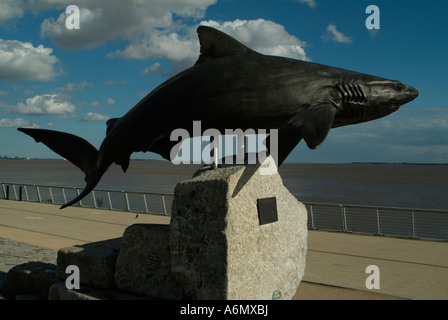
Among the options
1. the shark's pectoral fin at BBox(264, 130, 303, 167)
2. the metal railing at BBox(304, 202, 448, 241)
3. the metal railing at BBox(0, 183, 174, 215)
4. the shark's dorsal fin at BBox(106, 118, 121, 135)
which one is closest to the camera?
the shark's pectoral fin at BBox(264, 130, 303, 167)

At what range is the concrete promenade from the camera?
7.32 m

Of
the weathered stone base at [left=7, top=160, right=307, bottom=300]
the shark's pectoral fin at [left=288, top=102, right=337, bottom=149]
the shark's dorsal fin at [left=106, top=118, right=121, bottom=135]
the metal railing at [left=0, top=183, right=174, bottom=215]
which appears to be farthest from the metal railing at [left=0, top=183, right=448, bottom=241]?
the shark's dorsal fin at [left=106, top=118, right=121, bottom=135]

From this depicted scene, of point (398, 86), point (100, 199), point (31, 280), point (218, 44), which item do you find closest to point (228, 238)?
point (218, 44)

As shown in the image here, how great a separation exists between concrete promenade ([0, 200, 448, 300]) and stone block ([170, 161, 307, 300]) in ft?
6.18

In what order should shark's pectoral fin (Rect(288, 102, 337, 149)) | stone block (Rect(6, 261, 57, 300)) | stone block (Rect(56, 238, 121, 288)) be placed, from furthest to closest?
stone block (Rect(6, 261, 57, 300))
stone block (Rect(56, 238, 121, 288))
shark's pectoral fin (Rect(288, 102, 337, 149))

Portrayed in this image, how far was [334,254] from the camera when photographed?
10219mm

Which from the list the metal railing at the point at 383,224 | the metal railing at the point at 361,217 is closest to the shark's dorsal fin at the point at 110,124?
the metal railing at the point at 361,217

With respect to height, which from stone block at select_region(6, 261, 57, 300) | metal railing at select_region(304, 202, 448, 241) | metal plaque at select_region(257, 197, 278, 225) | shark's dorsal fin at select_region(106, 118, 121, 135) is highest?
shark's dorsal fin at select_region(106, 118, 121, 135)

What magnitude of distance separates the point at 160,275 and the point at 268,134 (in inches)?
97.3

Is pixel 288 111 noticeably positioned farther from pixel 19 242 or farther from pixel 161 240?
pixel 19 242

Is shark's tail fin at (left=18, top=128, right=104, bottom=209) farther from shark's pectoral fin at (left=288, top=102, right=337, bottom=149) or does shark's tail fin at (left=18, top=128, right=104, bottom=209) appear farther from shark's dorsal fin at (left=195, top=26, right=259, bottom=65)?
shark's pectoral fin at (left=288, top=102, right=337, bottom=149)

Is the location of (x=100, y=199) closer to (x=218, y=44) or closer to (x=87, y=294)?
(x=87, y=294)

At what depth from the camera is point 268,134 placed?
559 cm
